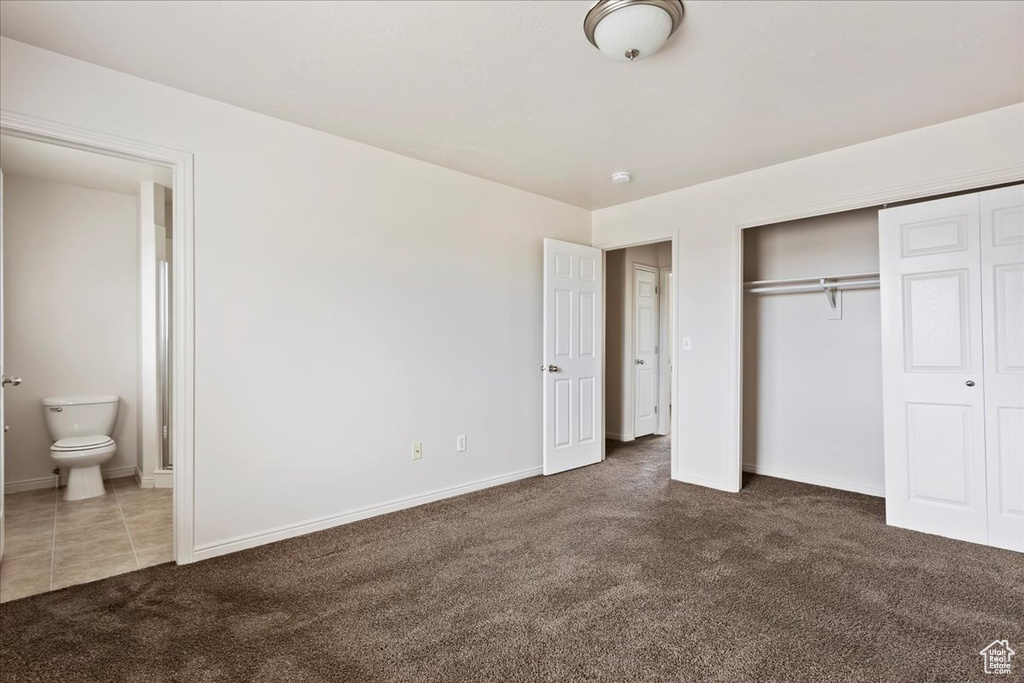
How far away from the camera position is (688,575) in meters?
2.44

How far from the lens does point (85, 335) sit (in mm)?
4133

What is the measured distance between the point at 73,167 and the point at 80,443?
204 cm

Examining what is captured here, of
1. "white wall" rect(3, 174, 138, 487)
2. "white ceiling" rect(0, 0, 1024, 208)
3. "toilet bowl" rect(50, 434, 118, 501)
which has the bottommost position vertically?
"toilet bowl" rect(50, 434, 118, 501)

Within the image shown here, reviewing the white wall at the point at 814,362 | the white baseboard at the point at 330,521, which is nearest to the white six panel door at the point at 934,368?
the white wall at the point at 814,362

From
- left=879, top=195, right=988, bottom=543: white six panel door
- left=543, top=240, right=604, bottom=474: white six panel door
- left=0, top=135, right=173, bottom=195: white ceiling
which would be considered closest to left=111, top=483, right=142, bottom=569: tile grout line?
left=0, top=135, right=173, bottom=195: white ceiling

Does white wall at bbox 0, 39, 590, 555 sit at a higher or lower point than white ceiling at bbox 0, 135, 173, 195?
lower

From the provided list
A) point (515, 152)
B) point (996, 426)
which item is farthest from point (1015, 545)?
point (515, 152)

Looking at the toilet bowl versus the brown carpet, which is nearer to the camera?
the brown carpet

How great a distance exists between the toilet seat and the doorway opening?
14.7 feet

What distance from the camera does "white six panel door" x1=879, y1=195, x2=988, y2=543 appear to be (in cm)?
283

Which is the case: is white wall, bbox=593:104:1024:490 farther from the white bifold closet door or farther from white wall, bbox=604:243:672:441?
white wall, bbox=604:243:672:441

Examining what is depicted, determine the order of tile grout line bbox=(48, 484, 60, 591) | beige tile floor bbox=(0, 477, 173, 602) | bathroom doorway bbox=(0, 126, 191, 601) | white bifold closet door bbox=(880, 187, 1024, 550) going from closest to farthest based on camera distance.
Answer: beige tile floor bbox=(0, 477, 173, 602)
tile grout line bbox=(48, 484, 60, 591)
white bifold closet door bbox=(880, 187, 1024, 550)
bathroom doorway bbox=(0, 126, 191, 601)

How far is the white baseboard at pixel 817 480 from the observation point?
3.76 m

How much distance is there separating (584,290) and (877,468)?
2651 mm
